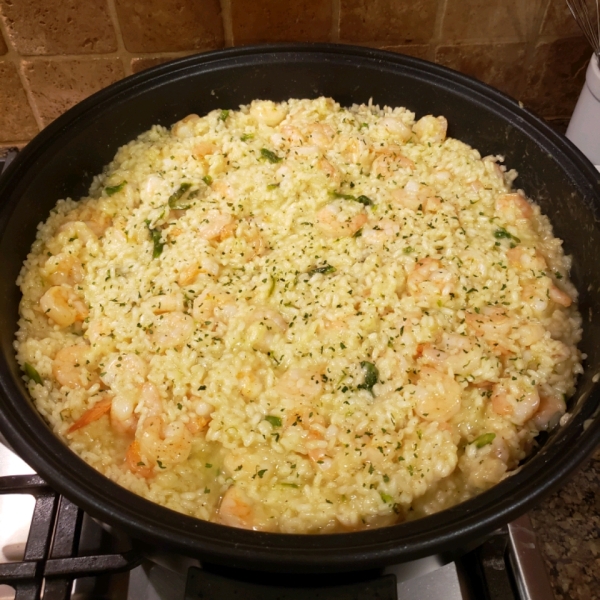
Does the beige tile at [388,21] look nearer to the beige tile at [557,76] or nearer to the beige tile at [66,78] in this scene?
the beige tile at [557,76]

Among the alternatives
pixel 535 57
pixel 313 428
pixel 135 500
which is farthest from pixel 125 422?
pixel 535 57

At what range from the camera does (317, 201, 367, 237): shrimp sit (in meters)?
1.90

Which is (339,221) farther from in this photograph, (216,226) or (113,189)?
(113,189)

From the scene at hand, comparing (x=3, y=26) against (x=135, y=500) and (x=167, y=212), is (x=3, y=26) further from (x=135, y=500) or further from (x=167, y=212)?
(x=135, y=500)

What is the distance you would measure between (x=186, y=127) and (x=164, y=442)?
1.27 m

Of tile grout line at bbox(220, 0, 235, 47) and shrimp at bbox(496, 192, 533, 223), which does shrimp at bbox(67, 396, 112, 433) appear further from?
tile grout line at bbox(220, 0, 235, 47)

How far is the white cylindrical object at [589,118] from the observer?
7.05ft

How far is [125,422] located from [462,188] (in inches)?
55.9

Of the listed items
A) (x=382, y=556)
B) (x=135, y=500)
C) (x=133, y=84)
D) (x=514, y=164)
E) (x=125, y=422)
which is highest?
(x=133, y=84)

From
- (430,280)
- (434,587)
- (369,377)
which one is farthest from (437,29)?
(434,587)

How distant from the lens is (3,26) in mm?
2145

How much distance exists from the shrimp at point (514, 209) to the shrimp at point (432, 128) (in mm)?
375

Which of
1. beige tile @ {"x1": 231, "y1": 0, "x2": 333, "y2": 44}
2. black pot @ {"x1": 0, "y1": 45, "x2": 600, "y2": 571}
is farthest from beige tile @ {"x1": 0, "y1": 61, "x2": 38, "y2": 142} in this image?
beige tile @ {"x1": 231, "y1": 0, "x2": 333, "y2": 44}

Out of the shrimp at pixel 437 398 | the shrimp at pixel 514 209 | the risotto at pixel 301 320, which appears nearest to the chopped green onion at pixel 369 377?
the risotto at pixel 301 320
